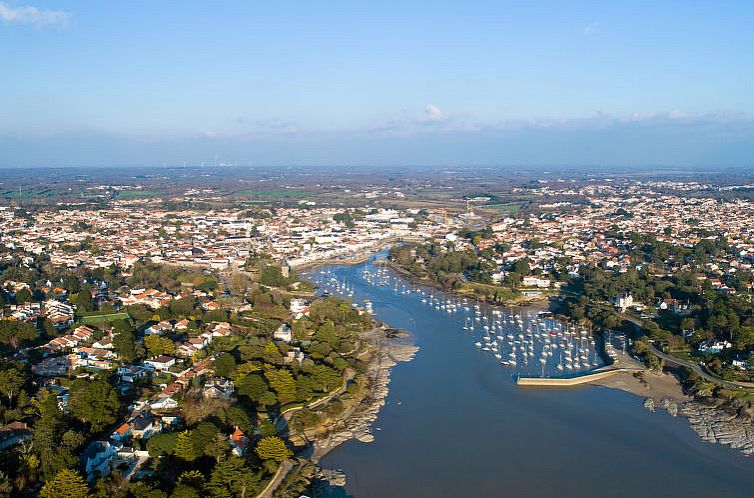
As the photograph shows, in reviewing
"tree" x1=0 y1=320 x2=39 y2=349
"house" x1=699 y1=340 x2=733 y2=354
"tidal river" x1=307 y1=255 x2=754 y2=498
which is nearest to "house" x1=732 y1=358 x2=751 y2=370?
"house" x1=699 y1=340 x2=733 y2=354

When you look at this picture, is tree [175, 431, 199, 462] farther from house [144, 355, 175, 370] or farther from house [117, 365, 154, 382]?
house [144, 355, 175, 370]

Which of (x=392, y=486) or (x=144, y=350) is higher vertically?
(x=144, y=350)

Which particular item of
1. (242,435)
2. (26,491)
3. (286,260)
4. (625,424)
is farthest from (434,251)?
(26,491)

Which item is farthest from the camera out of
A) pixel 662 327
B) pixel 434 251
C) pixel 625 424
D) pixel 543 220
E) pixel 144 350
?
pixel 543 220

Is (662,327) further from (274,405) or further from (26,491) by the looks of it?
(26,491)

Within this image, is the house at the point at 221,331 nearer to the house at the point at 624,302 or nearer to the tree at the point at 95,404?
the tree at the point at 95,404

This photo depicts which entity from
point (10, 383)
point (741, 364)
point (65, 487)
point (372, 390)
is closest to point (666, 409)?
point (741, 364)
